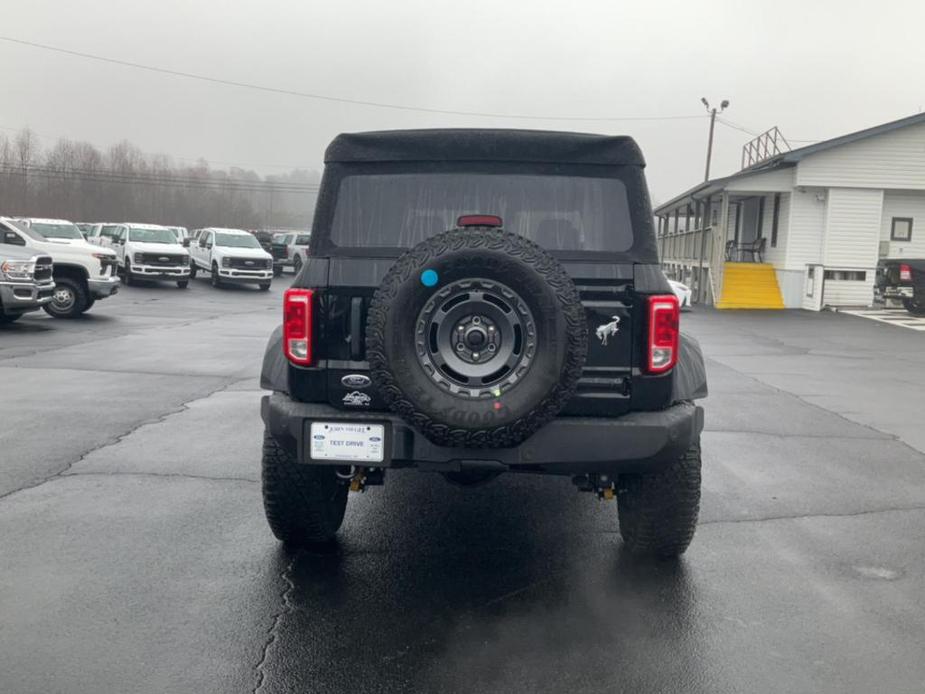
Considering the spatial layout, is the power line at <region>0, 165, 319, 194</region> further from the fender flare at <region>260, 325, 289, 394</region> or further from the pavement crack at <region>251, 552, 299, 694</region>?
the pavement crack at <region>251, 552, 299, 694</region>

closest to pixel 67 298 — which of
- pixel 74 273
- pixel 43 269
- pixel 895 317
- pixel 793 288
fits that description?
pixel 74 273

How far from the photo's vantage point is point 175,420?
8.39 meters

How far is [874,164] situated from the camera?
2861 cm

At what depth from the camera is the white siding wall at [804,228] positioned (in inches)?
1156

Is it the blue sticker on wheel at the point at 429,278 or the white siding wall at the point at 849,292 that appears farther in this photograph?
the white siding wall at the point at 849,292

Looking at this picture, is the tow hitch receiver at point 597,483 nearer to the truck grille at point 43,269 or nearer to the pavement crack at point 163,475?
the pavement crack at point 163,475

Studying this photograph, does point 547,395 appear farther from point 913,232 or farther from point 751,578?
point 913,232

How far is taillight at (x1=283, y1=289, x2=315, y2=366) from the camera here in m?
4.13

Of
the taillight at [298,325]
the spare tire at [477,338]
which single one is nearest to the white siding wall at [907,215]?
the spare tire at [477,338]

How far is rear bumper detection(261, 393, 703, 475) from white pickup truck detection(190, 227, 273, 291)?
29.0 metres

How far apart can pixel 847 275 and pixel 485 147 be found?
88.9 feet

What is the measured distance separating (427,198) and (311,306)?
0.80m

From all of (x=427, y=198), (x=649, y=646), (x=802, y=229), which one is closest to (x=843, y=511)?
(x=649, y=646)

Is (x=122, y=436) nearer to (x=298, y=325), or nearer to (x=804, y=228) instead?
(x=298, y=325)
